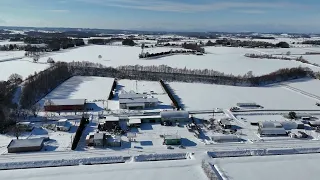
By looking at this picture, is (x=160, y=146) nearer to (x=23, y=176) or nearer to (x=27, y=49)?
(x=23, y=176)

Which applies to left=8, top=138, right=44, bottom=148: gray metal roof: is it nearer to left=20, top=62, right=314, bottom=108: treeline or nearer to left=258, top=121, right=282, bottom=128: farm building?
left=20, top=62, right=314, bottom=108: treeline

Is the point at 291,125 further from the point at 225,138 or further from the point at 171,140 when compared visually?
the point at 171,140

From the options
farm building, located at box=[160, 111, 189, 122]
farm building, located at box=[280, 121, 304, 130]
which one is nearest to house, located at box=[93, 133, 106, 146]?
farm building, located at box=[160, 111, 189, 122]

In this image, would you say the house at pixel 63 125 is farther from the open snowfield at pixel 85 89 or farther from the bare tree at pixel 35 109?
the open snowfield at pixel 85 89

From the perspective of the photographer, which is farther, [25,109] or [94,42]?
[94,42]

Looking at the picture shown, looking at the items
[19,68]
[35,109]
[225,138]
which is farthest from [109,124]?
[19,68]

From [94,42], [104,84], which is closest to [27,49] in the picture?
[94,42]
